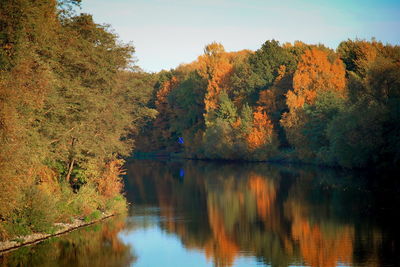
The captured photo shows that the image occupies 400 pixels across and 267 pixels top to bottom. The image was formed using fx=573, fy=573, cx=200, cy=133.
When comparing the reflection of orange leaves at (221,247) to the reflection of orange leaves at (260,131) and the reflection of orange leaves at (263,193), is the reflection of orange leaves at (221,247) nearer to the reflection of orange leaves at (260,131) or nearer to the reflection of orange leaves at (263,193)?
the reflection of orange leaves at (263,193)

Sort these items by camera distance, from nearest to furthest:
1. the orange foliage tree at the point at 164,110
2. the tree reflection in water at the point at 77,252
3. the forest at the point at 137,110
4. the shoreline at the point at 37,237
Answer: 1. the tree reflection in water at the point at 77,252
2. the shoreline at the point at 37,237
3. the forest at the point at 137,110
4. the orange foliage tree at the point at 164,110

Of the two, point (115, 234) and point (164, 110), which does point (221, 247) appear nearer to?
point (115, 234)

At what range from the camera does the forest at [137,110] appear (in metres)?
23.0

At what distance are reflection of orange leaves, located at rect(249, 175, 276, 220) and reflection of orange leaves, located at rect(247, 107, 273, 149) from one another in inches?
778

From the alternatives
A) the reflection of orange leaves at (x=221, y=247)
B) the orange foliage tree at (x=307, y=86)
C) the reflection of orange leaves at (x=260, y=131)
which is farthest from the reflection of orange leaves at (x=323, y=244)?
the reflection of orange leaves at (x=260, y=131)

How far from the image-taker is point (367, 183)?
43.2 metres

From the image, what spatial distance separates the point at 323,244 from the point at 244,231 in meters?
4.90

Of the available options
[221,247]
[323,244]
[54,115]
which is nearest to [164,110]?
[54,115]

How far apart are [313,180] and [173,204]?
51.8 feet

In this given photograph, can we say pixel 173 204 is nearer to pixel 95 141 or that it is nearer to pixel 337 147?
pixel 95 141

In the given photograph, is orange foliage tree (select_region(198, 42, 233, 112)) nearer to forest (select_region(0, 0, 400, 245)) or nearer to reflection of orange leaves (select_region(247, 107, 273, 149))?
forest (select_region(0, 0, 400, 245))

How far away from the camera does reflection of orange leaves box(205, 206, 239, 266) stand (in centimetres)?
2081

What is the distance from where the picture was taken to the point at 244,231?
26.4 meters

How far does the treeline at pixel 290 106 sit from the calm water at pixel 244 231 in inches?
238
